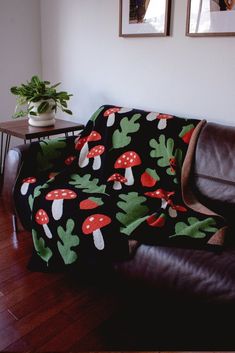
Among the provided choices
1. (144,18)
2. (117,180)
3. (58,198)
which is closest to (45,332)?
(58,198)

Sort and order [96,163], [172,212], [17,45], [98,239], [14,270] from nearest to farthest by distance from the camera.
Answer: [98,239] < [172,212] < [14,270] < [96,163] < [17,45]

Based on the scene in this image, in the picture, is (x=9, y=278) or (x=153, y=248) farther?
(x=9, y=278)

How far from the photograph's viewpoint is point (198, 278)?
3.96 ft

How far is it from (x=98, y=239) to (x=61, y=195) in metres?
0.34

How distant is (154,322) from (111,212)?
522mm

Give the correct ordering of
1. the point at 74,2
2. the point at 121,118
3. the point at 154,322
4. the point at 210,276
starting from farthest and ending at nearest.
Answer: the point at 74,2
the point at 121,118
the point at 154,322
the point at 210,276

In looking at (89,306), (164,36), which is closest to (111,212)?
(89,306)

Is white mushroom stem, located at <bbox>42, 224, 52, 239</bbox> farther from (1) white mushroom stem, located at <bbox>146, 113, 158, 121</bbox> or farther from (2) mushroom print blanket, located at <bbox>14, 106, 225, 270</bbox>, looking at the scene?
(1) white mushroom stem, located at <bbox>146, 113, 158, 121</bbox>

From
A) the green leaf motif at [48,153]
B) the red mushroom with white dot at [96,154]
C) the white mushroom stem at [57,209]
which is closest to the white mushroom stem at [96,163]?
the red mushroom with white dot at [96,154]

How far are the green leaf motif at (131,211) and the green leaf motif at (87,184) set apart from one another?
144 mm

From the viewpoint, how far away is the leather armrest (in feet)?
6.01

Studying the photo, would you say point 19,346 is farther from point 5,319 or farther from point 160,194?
point 160,194

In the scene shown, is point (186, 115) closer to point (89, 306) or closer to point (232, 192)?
point (232, 192)

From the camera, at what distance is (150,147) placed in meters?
1.87
